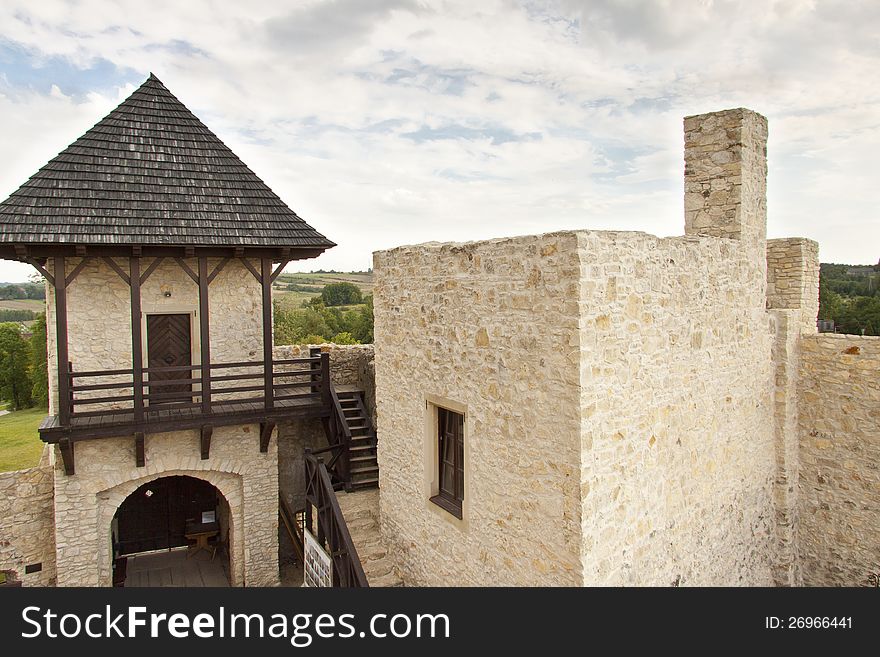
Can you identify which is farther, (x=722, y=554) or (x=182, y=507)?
(x=182, y=507)

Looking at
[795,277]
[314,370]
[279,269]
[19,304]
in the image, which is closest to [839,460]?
[795,277]

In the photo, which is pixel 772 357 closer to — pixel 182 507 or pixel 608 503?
pixel 608 503

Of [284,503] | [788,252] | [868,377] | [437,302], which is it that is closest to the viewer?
[437,302]

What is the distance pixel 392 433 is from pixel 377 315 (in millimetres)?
1543

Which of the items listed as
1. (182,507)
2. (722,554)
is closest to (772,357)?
(722,554)

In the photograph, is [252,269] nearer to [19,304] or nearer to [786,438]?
[786,438]

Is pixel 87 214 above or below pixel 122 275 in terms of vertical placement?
above

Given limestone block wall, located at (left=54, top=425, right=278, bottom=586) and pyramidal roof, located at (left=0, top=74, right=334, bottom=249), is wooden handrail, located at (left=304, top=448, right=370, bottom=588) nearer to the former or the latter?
limestone block wall, located at (left=54, top=425, right=278, bottom=586)

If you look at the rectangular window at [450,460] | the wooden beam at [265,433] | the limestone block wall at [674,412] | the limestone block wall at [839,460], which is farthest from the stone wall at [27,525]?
the limestone block wall at [839,460]

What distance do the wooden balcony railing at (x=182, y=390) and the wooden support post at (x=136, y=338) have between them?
0.01 meters

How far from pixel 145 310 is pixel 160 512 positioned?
4927 millimetres

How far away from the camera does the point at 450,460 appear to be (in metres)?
6.85

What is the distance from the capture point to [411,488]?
735 centimetres
